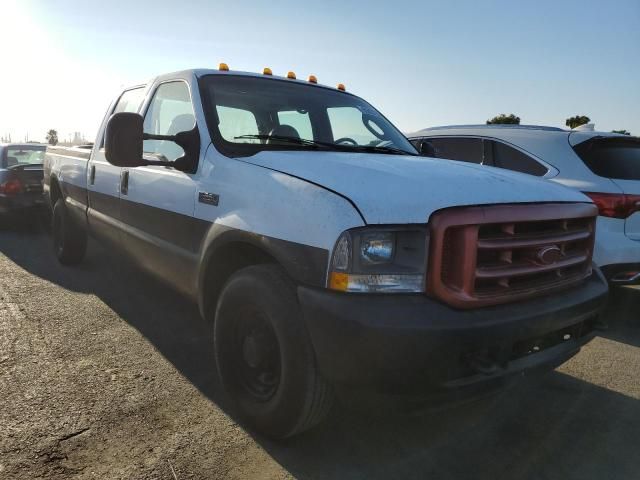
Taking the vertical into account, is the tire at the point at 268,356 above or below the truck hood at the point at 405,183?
below

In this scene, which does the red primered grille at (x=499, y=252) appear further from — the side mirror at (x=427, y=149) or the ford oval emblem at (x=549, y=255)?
the side mirror at (x=427, y=149)

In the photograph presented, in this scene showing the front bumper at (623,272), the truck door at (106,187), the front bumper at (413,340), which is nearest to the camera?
the front bumper at (413,340)

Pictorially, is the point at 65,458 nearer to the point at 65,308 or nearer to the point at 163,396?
the point at 163,396

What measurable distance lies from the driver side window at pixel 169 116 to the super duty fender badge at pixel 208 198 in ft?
1.70

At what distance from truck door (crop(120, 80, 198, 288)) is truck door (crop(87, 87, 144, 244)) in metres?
0.21

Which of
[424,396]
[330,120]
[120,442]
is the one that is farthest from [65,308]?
[424,396]

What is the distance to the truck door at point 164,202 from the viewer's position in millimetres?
3080

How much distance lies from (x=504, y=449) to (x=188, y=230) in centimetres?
207

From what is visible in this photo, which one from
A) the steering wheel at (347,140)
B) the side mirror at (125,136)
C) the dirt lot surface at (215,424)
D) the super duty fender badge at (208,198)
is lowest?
the dirt lot surface at (215,424)

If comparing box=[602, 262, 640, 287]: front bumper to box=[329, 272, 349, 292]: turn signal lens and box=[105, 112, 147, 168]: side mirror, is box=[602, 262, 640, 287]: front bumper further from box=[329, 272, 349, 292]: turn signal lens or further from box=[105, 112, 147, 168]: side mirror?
box=[105, 112, 147, 168]: side mirror

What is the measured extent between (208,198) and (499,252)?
1.56m

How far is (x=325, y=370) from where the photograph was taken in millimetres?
2053

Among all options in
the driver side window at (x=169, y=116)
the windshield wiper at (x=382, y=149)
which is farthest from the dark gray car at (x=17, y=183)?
the windshield wiper at (x=382, y=149)

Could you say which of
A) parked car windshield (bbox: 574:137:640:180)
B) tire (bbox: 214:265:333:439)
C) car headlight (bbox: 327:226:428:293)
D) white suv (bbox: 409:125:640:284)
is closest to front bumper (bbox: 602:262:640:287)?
white suv (bbox: 409:125:640:284)
